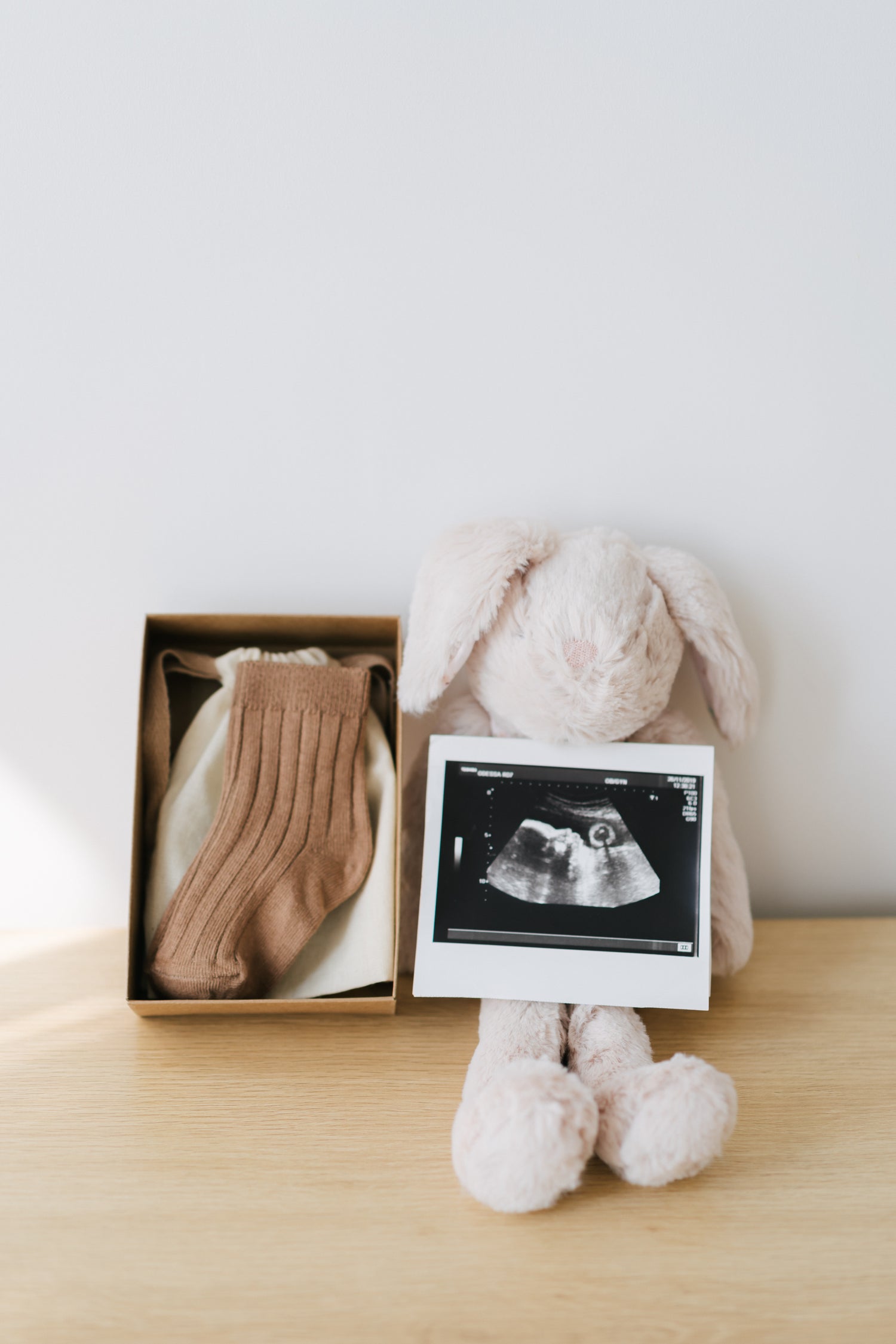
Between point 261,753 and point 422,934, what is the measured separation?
210mm

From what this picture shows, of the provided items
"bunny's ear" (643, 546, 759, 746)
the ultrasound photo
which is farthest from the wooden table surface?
"bunny's ear" (643, 546, 759, 746)

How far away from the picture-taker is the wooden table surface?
0.53 metres

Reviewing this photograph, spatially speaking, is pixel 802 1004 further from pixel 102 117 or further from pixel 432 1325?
pixel 102 117

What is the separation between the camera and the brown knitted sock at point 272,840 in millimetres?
715

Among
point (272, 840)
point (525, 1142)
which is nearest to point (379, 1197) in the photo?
point (525, 1142)

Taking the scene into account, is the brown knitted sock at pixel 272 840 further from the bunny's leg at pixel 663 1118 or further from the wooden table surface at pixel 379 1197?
the bunny's leg at pixel 663 1118

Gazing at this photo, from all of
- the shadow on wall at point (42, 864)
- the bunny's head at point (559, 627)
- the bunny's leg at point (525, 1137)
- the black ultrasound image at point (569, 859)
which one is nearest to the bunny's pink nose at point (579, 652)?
the bunny's head at point (559, 627)

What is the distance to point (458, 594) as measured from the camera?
0.73 m

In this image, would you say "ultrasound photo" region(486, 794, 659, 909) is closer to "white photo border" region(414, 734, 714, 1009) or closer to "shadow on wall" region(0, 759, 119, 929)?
"white photo border" region(414, 734, 714, 1009)

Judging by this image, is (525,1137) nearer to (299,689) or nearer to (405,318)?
(299,689)

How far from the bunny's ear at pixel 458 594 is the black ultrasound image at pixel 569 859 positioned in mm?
83

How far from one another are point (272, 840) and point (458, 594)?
0.86ft

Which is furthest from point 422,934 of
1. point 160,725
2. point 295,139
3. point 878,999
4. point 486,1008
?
point 295,139

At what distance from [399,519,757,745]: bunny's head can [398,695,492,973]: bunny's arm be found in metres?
0.03
